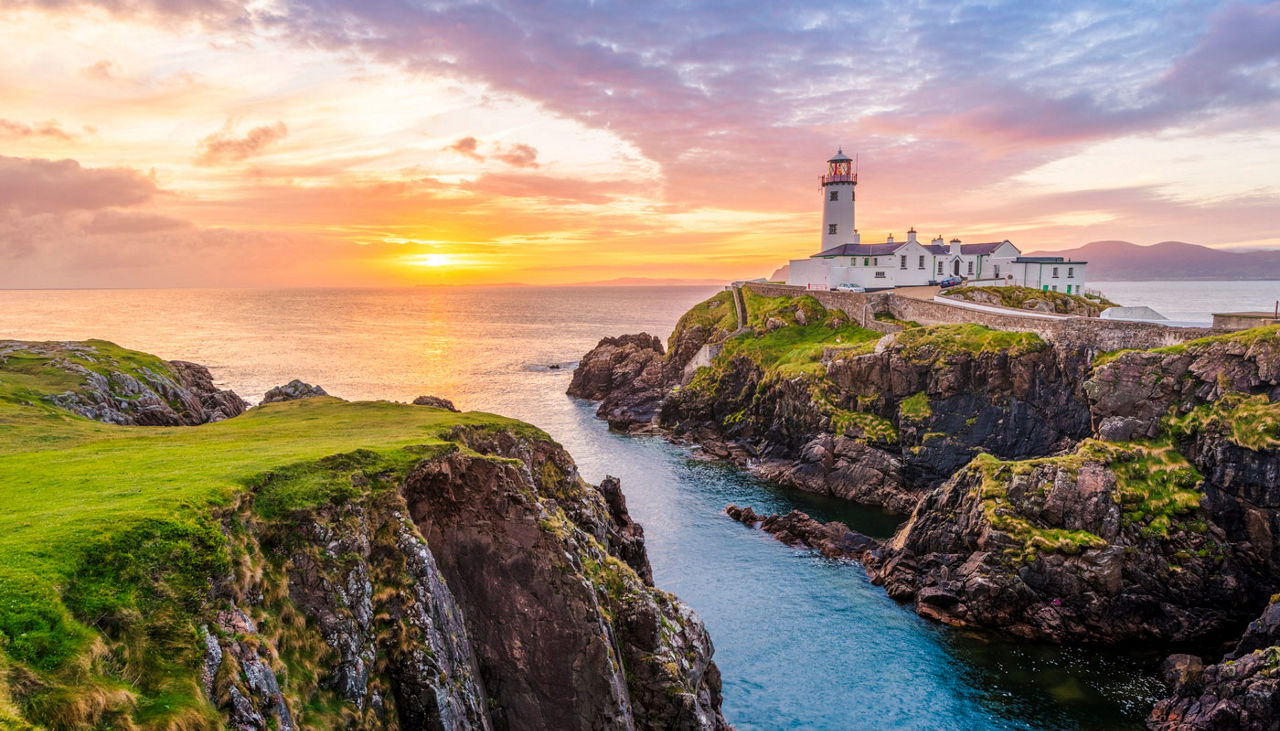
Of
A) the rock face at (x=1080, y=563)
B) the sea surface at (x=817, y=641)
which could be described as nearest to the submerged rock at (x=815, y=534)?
the sea surface at (x=817, y=641)

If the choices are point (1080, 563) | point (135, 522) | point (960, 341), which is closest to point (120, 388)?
point (135, 522)

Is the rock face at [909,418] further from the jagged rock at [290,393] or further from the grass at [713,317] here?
the jagged rock at [290,393]

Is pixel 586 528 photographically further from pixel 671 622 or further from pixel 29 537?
pixel 29 537

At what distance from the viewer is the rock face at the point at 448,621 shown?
16359 mm

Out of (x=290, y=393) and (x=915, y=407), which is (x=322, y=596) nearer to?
(x=290, y=393)

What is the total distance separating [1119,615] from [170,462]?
145 feet

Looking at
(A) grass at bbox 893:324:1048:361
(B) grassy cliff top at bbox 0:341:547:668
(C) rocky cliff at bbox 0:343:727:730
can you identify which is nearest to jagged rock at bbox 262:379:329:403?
(B) grassy cliff top at bbox 0:341:547:668

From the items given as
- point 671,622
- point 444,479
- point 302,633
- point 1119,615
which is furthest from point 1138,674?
point 302,633

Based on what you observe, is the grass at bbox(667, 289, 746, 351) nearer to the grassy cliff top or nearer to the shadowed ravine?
the shadowed ravine

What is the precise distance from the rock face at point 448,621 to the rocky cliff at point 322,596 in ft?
0.19

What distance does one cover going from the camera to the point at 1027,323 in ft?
199

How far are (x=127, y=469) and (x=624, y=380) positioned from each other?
3083 inches

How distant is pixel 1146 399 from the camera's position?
45875 mm

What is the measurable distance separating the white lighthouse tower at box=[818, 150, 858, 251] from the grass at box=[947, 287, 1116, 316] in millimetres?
24599
